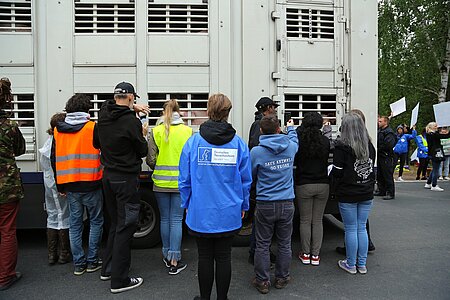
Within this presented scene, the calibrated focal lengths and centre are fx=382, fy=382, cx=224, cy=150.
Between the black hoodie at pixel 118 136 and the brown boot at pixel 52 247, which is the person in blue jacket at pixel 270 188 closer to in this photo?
the black hoodie at pixel 118 136

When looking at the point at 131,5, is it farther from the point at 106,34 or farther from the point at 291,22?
the point at 291,22

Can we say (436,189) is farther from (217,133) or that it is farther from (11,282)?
(11,282)

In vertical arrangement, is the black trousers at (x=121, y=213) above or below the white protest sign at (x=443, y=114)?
below

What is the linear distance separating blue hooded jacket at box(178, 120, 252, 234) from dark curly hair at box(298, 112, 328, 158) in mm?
1156

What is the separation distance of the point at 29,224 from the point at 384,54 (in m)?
20.0

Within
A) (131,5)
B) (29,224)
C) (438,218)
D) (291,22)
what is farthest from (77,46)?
(438,218)

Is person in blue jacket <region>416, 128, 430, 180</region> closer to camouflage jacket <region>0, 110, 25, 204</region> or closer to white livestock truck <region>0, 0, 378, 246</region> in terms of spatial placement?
white livestock truck <region>0, 0, 378, 246</region>

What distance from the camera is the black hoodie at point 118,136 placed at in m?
3.54

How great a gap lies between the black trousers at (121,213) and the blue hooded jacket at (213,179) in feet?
2.15

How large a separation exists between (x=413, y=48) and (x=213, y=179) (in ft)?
64.7

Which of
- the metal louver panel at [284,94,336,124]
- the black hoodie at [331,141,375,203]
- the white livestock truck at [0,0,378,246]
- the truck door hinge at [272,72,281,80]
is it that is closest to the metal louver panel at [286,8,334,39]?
the white livestock truck at [0,0,378,246]

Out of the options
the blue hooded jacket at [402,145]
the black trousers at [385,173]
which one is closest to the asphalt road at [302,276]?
the black trousers at [385,173]

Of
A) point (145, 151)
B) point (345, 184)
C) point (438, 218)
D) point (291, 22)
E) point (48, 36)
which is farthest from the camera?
point (438, 218)

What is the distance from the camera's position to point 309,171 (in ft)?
13.8
